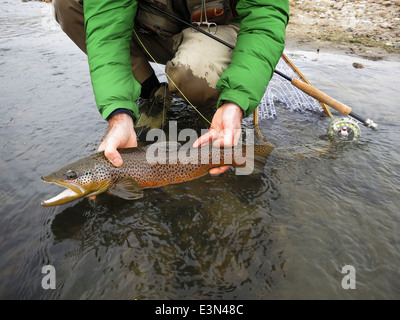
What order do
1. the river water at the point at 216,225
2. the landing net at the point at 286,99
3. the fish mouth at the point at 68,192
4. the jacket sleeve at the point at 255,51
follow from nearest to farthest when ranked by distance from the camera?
the river water at the point at 216,225
the fish mouth at the point at 68,192
the jacket sleeve at the point at 255,51
the landing net at the point at 286,99

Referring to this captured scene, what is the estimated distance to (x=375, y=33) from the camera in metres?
8.99

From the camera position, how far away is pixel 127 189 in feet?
7.93

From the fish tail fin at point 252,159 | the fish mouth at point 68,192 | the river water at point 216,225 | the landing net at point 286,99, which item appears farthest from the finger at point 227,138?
the landing net at point 286,99

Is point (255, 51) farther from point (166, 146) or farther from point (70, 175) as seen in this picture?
point (70, 175)

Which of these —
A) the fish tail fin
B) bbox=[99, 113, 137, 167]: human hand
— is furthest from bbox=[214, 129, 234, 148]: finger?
bbox=[99, 113, 137, 167]: human hand

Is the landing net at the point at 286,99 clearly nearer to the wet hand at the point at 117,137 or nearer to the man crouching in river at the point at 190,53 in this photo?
the man crouching in river at the point at 190,53

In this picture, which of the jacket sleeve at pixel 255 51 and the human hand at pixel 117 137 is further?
the jacket sleeve at pixel 255 51

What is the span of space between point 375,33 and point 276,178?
899 cm

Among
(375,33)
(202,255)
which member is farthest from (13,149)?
(375,33)

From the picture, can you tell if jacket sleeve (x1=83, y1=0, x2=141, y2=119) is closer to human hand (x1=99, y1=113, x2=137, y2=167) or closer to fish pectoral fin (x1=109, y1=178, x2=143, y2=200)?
human hand (x1=99, y1=113, x2=137, y2=167)

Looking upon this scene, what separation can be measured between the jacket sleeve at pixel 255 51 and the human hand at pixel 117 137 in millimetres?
854

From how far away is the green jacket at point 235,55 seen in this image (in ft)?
8.28

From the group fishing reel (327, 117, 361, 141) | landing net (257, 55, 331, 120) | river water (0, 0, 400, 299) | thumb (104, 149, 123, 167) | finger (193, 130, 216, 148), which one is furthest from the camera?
landing net (257, 55, 331, 120)

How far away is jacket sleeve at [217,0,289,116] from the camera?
2.52 m
